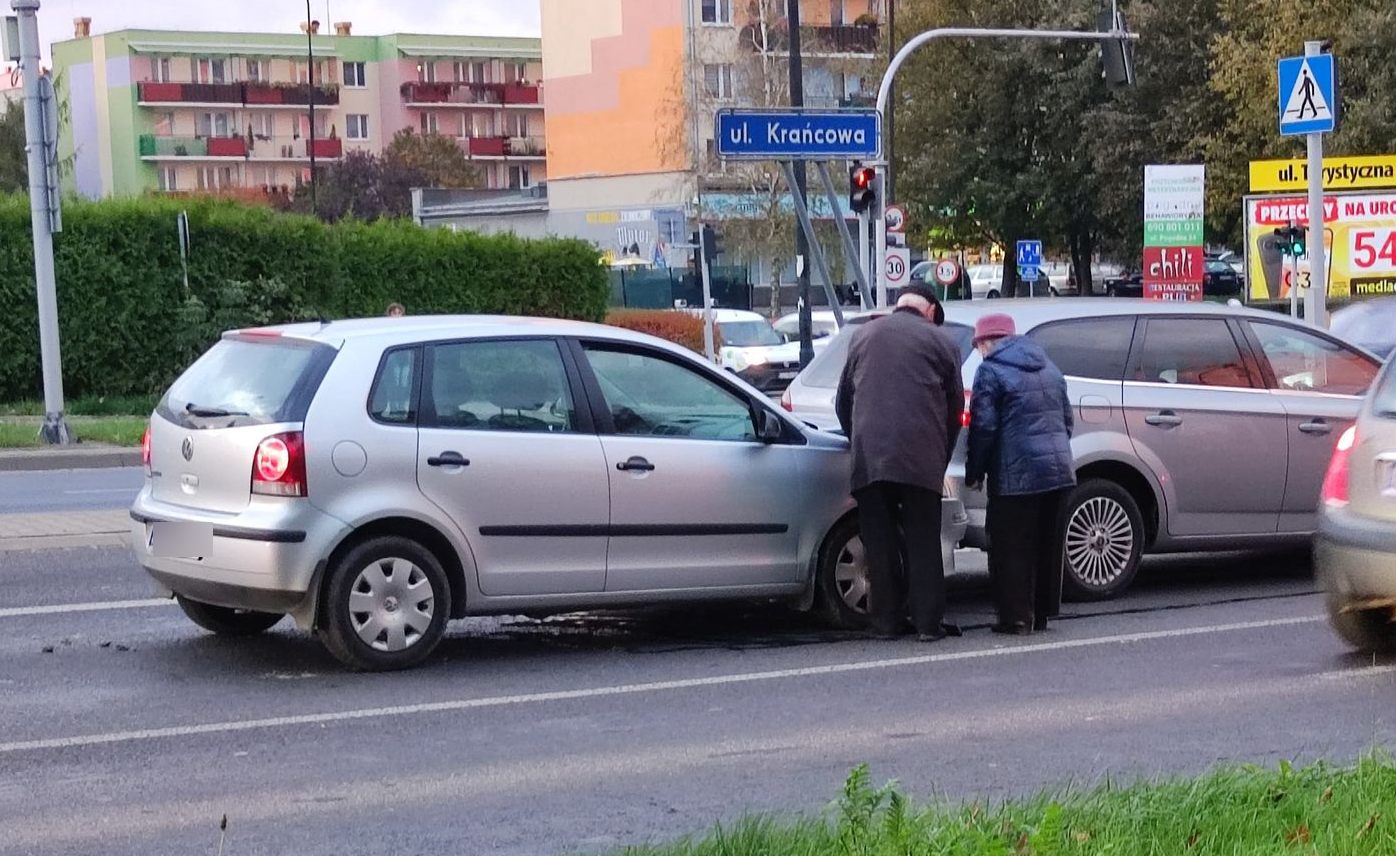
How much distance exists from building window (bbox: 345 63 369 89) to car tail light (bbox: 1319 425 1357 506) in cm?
9820

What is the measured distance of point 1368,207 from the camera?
134 feet

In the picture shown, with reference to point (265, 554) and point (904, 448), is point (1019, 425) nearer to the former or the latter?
point (904, 448)

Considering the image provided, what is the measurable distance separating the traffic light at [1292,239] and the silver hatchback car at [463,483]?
2885 centimetres

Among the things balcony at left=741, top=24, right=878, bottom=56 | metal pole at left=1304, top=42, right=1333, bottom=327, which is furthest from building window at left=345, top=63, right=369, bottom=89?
metal pole at left=1304, top=42, right=1333, bottom=327

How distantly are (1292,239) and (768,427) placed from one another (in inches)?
1148

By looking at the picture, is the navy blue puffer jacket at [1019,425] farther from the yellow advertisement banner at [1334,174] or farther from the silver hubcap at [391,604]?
the yellow advertisement banner at [1334,174]

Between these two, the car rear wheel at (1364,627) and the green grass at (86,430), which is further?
the green grass at (86,430)

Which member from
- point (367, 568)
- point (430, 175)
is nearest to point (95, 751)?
point (367, 568)

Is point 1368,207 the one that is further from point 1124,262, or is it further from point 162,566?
point 162,566

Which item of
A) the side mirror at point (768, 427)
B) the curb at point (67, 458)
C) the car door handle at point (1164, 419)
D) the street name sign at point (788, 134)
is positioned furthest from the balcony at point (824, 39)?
the side mirror at point (768, 427)

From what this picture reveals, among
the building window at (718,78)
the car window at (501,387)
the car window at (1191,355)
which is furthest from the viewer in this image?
the building window at (718,78)

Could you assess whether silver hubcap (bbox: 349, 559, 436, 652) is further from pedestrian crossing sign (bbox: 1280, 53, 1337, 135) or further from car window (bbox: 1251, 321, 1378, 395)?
pedestrian crossing sign (bbox: 1280, 53, 1337, 135)

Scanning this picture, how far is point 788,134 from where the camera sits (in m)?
15.7

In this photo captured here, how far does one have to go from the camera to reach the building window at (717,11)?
7212cm
